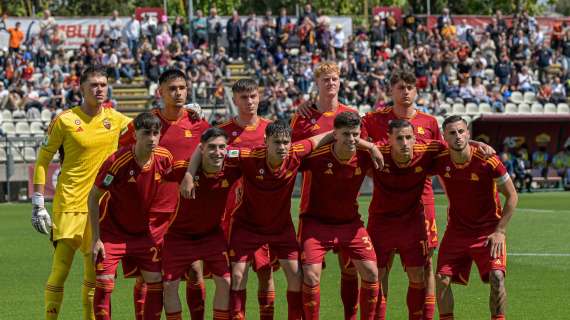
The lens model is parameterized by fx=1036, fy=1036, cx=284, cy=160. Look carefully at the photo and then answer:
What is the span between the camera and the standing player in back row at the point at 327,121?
1041cm

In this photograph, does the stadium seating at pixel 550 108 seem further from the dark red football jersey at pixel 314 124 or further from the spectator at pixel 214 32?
the dark red football jersey at pixel 314 124

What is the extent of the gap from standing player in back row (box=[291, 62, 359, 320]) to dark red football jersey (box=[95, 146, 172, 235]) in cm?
149

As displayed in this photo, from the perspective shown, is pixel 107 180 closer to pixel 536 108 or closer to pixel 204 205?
pixel 204 205

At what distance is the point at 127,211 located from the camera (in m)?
9.95

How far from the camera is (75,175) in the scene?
10.7 meters

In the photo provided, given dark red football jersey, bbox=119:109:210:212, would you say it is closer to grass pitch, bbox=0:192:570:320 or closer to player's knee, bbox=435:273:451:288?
grass pitch, bbox=0:192:570:320

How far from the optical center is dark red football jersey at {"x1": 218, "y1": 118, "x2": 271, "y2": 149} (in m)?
10.4

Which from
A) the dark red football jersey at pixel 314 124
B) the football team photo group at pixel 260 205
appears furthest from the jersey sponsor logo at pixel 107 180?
the dark red football jersey at pixel 314 124

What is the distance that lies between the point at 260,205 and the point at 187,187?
34.3 inches

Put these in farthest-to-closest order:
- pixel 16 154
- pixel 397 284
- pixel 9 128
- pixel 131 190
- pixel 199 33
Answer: pixel 199 33
pixel 9 128
pixel 16 154
pixel 397 284
pixel 131 190

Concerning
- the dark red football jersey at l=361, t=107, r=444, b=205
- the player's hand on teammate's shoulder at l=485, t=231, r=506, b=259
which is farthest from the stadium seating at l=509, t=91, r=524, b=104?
the player's hand on teammate's shoulder at l=485, t=231, r=506, b=259

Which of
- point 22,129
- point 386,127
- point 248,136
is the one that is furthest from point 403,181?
point 22,129

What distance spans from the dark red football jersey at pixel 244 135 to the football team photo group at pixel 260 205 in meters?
0.01

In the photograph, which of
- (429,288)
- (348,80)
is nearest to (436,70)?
(348,80)
